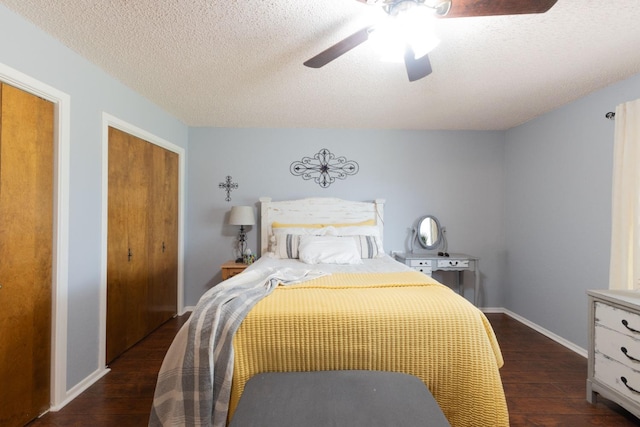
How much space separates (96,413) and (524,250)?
412 centimetres

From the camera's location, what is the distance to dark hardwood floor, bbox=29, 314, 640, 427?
69.8 inches

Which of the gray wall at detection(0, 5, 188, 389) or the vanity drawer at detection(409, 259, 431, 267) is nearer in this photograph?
the gray wall at detection(0, 5, 188, 389)

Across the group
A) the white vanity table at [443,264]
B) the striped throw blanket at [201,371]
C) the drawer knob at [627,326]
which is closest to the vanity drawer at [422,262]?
Result: the white vanity table at [443,264]

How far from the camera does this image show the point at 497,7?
Result: 1218mm

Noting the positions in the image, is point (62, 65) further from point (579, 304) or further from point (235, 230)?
point (579, 304)

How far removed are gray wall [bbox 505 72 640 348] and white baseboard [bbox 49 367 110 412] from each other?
3949 mm

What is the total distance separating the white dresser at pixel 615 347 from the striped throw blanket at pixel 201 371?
213 cm

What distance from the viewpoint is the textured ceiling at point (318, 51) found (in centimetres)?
157

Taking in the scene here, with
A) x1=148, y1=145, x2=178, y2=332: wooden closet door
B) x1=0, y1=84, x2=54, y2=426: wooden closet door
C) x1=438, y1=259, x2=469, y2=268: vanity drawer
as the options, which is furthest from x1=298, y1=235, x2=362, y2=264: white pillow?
x1=0, y1=84, x2=54, y2=426: wooden closet door

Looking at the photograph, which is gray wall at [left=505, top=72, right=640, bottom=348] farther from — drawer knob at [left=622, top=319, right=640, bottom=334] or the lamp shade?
the lamp shade

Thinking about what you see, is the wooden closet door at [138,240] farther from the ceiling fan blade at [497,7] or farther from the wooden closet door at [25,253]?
the ceiling fan blade at [497,7]

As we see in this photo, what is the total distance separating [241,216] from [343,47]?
2.31m

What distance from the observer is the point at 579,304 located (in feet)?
8.77

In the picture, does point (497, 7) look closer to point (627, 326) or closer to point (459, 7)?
point (459, 7)
